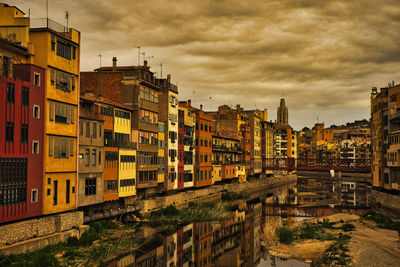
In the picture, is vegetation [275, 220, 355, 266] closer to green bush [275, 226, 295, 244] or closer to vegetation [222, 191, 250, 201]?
green bush [275, 226, 295, 244]

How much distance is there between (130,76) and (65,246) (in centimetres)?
2668

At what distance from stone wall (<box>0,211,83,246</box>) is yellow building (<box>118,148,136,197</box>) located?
10.8m

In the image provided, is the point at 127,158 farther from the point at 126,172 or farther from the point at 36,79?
the point at 36,79

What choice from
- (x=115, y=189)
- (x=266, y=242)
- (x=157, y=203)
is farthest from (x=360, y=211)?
(x=115, y=189)

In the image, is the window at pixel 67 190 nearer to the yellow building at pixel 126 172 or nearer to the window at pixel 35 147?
the window at pixel 35 147

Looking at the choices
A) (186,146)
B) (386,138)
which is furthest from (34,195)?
(386,138)

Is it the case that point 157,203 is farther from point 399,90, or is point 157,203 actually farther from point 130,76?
point 399,90

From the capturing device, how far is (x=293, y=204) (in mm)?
85375

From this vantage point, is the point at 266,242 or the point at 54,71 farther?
the point at 266,242

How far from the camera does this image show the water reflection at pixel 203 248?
131 ft

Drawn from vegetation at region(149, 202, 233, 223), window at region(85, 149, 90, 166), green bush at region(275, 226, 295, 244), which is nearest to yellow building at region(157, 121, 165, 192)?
vegetation at region(149, 202, 233, 223)

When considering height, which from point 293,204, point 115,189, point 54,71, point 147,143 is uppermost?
point 54,71

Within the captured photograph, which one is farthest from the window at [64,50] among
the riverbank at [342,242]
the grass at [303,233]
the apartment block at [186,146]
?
the apartment block at [186,146]

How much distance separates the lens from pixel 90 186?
45.6 meters
